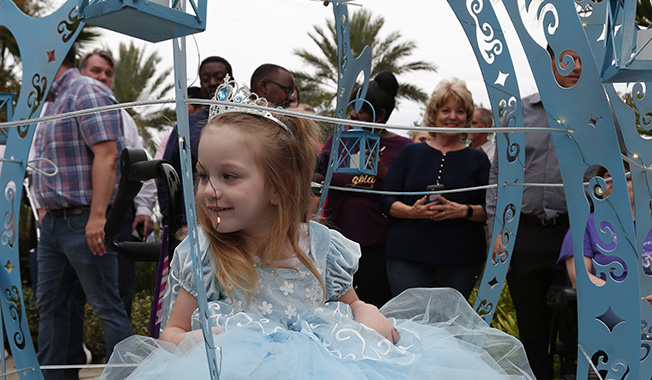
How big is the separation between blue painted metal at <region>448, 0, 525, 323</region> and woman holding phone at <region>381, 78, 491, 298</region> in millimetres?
827

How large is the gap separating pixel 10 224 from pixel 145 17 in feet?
4.65

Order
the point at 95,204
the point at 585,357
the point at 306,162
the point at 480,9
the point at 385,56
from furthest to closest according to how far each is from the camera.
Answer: the point at 385,56 → the point at 95,204 → the point at 480,9 → the point at 306,162 → the point at 585,357

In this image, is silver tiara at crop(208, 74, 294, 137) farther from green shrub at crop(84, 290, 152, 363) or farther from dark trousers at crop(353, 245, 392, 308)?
green shrub at crop(84, 290, 152, 363)

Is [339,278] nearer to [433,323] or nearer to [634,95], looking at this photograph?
[433,323]

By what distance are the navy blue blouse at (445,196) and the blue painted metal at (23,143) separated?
1.88m

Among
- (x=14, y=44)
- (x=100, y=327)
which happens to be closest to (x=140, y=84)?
(x=14, y=44)

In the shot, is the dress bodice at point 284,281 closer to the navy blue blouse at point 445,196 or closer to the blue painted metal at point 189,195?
the blue painted metal at point 189,195

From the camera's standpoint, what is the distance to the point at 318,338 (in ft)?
6.26

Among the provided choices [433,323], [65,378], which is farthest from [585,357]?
[65,378]

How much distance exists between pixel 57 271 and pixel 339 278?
2229mm

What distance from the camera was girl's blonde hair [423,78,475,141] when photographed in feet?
12.8

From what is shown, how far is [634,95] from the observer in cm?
220

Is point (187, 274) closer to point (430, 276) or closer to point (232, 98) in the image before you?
point (232, 98)

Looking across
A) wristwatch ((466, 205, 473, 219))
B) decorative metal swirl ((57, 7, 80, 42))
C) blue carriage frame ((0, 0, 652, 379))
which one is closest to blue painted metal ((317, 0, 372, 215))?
blue carriage frame ((0, 0, 652, 379))
